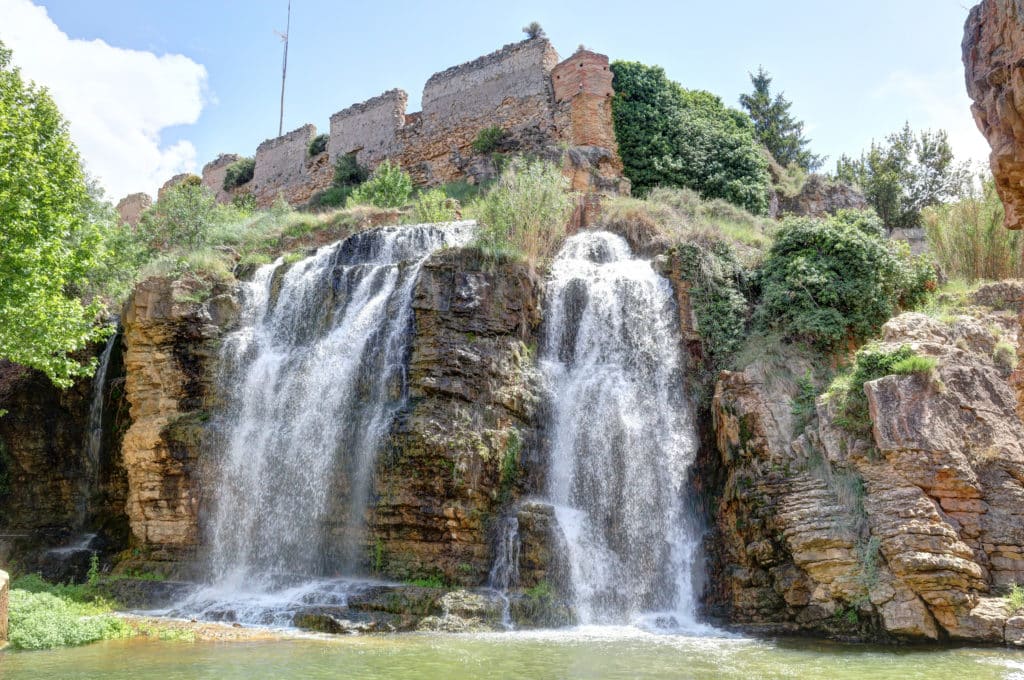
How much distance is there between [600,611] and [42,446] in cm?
1359

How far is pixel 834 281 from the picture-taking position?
1530cm

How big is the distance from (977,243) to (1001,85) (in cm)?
1479

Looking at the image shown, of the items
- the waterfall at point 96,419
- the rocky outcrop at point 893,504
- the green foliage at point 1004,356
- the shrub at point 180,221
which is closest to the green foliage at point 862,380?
the rocky outcrop at point 893,504

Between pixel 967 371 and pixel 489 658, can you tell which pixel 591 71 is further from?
pixel 489 658

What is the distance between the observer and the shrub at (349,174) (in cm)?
3250

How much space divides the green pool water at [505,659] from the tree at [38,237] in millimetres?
6133

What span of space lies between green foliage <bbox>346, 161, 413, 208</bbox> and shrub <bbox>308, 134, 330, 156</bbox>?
812 cm

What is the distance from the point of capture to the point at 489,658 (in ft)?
29.4

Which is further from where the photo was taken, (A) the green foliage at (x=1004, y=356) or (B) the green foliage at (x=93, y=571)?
(B) the green foliage at (x=93, y=571)

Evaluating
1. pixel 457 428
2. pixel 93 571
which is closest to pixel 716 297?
pixel 457 428

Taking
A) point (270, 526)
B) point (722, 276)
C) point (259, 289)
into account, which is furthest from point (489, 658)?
point (259, 289)

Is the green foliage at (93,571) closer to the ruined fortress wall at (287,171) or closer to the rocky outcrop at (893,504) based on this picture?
the rocky outcrop at (893,504)

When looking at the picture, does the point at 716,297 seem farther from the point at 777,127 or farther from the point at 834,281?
the point at 777,127

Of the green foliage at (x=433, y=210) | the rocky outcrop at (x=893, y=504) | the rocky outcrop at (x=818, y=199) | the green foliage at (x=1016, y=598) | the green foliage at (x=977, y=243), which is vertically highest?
the rocky outcrop at (x=818, y=199)
